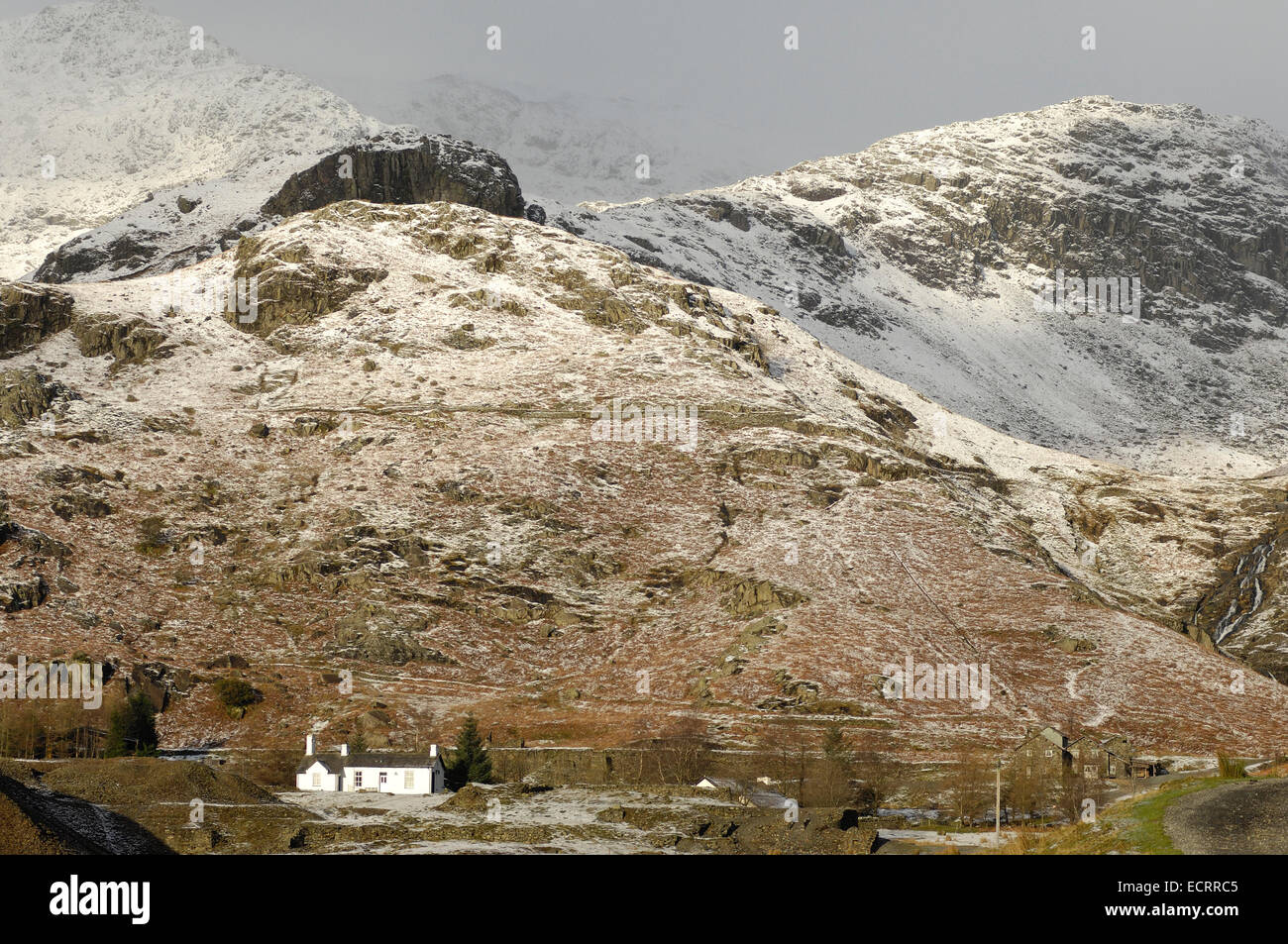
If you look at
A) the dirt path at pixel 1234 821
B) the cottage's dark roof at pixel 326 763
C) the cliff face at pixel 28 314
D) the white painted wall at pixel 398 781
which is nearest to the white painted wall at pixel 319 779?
the cottage's dark roof at pixel 326 763

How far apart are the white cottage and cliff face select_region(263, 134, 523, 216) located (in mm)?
100134

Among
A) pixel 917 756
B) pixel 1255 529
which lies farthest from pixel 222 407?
pixel 1255 529

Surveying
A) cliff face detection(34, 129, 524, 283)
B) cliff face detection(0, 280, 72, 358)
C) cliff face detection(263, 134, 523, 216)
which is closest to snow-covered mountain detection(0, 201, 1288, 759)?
cliff face detection(0, 280, 72, 358)

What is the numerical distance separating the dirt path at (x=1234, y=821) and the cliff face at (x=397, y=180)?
122196mm

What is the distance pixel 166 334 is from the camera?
348 ft

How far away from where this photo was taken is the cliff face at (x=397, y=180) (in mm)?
144750

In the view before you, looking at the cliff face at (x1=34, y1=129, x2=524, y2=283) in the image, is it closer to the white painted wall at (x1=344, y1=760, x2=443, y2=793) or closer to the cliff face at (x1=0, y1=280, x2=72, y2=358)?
the cliff face at (x1=0, y1=280, x2=72, y2=358)

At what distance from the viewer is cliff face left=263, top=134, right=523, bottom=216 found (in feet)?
475

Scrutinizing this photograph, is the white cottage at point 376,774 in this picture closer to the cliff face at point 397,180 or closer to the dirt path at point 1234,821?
the dirt path at point 1234,821

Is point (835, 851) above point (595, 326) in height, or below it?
below

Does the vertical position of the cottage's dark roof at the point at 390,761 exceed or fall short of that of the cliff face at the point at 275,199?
it falls short
